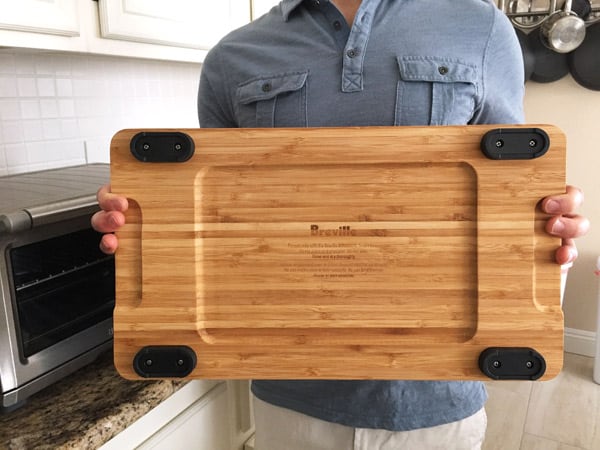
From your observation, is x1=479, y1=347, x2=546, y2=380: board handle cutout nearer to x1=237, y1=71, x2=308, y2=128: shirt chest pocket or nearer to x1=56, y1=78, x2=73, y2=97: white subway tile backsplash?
x1=237, y1=71, x2=308, y2=128: shirt chest pocket

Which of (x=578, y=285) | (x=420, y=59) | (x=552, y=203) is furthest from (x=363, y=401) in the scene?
(x=578, y=285)

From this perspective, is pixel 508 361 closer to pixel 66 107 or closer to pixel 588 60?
pixel 66 107

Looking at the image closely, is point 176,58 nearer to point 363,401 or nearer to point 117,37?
point 117,37

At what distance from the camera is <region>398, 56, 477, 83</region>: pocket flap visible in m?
0.87

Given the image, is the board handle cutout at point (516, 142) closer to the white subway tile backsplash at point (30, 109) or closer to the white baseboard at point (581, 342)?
the white subway tile backsplash at point (30, 109)

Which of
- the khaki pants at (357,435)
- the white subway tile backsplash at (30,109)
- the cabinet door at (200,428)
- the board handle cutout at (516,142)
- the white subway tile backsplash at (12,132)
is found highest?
the white subway tile backsplash at (30,109)

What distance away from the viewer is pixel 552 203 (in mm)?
739

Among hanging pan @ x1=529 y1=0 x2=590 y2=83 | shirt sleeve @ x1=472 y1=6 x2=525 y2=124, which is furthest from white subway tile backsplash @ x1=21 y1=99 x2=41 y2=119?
hanging pan @ x1=529 y1=0 x2=590 y2=83

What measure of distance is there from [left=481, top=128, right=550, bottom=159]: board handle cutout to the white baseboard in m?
2.26

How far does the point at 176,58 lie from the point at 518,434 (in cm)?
176

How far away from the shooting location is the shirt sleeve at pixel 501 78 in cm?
90

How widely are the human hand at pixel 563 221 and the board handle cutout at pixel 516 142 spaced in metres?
0.06

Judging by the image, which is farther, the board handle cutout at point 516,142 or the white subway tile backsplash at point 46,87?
the white subway tile backsplash at point 46,87

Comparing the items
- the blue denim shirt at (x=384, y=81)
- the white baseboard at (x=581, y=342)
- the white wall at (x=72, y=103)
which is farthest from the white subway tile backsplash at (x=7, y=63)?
the white baseboard at (x=581, y=342)
